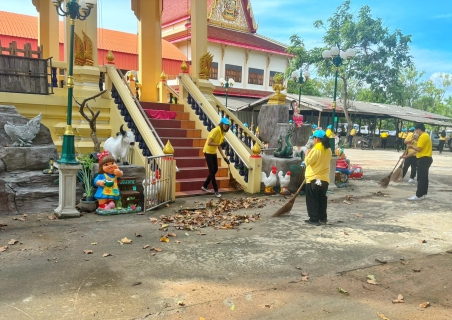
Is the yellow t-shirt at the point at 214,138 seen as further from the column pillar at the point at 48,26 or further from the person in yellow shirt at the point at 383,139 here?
the person in yellow shirt at the point at 383,139

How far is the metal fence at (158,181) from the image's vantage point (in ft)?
22.4

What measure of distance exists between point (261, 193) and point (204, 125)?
2.89 m

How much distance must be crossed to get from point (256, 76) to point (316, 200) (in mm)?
26985

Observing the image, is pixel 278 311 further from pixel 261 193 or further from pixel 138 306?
pixel 261 193

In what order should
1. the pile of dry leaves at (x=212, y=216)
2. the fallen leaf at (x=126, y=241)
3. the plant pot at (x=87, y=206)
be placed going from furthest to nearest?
the plant pot at (x=87, y=206) < the pile of dry leaves at (x=212, y=216) < the fallen leaf at (x=126, y=241)

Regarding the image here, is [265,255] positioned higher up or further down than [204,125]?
further down

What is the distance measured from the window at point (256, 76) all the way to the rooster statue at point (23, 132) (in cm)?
2575

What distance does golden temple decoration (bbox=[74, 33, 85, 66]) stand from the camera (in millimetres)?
9852

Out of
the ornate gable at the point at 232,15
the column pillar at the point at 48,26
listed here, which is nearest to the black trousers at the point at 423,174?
the column pillar at the point at 48,26

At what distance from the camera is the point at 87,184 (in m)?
6.74

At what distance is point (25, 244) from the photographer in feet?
16.1

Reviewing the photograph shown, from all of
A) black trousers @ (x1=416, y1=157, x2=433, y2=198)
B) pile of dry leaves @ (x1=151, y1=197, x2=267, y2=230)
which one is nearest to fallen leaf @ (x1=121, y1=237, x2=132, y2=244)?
pile of dry leaves @ (x1=151, y1=197, x2=267, y2=230)

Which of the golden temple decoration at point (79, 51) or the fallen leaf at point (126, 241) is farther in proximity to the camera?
the golden temple decoration at point (79, 51)

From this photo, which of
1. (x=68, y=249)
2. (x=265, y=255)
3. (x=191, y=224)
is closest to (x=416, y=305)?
(x=265, y=255)
